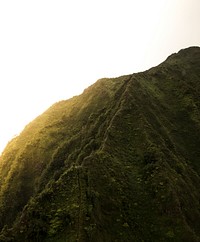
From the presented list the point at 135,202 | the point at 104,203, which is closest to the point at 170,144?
the point at 135,202

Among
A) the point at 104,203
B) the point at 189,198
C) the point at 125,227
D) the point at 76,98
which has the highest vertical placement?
the point at 76,98

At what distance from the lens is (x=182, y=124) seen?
49.6 meters

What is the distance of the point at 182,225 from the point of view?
31.7m

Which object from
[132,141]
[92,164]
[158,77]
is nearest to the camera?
[92,164]

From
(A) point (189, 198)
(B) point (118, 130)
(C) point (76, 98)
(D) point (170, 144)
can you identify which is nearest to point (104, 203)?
(A) point (189, 198)

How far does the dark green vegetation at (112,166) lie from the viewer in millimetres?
30328

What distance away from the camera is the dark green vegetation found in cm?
3033

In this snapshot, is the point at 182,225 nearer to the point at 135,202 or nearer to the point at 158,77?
the point at 135,202

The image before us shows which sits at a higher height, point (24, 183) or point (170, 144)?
point (24, 183)

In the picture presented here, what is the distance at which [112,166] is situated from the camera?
36500mm

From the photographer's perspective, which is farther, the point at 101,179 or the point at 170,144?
the point at 170,144

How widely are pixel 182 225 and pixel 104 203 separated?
689 cm

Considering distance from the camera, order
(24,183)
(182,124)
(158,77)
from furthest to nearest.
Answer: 1. (158,77)
2. (182,124)
3. (24,183)

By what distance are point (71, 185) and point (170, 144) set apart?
1589cm
